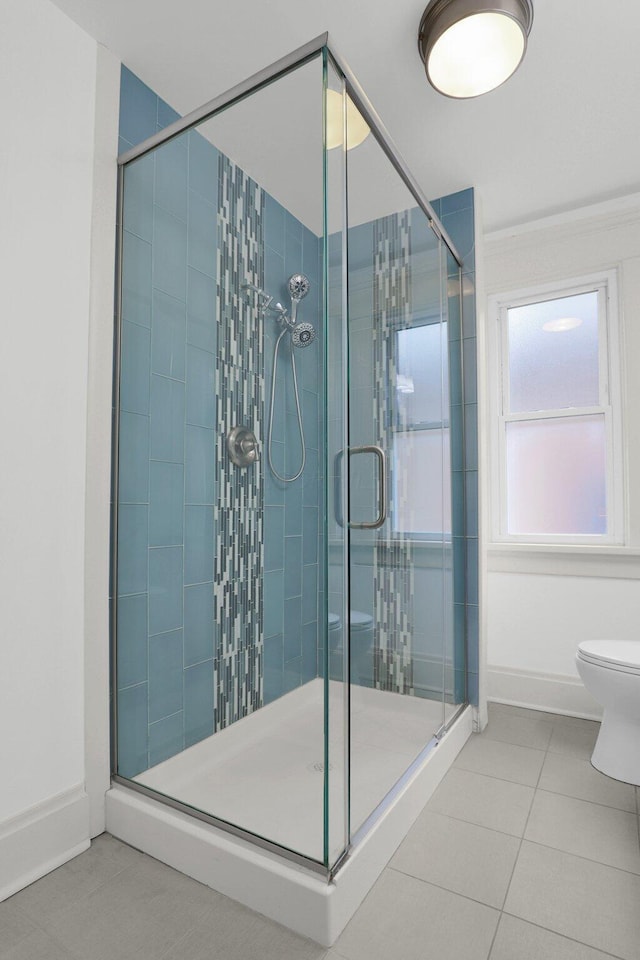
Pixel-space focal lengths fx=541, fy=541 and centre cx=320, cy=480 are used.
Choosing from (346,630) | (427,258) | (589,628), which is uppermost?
(427,258)

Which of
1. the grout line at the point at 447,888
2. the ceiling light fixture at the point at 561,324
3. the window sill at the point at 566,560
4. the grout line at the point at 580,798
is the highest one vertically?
the ceiling light fixture at the point at 561,324

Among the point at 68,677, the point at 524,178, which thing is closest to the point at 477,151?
the point at 524,178

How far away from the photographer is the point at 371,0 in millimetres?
1548

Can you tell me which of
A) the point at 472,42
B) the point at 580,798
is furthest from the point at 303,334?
the point at 580,798

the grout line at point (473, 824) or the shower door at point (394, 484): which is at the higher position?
the shower door at point (394, 484)

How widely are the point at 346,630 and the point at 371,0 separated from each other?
1761mm

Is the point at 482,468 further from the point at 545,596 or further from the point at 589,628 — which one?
the point at 589,628

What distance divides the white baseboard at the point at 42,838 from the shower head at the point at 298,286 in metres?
1.57

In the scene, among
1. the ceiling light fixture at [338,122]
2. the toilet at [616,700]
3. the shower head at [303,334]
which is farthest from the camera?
the toilet at [616,700]

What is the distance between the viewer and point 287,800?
4.81 feet

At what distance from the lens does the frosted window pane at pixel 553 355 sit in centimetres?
263

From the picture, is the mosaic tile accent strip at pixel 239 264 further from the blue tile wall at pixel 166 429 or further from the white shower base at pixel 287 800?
the white shower base at pixel 287 800

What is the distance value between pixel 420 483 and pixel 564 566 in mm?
1125

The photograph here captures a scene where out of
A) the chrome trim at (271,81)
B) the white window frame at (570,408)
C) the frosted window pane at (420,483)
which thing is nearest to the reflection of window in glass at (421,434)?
the frosted window pane at (420,483)
